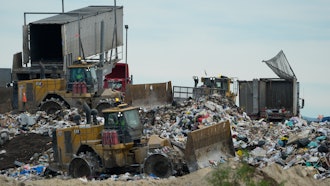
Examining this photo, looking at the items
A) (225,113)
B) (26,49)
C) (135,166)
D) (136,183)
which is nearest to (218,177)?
(136,183)

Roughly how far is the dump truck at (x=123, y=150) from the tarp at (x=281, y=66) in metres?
14.9

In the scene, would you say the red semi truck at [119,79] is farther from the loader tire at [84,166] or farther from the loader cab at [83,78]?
the loader tire at [84,166]

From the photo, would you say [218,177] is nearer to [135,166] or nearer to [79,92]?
[135,166]

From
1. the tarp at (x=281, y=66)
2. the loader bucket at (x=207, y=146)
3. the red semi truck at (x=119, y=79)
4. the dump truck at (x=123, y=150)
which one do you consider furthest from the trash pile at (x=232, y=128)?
the red semi truck at (x=119, y=79)

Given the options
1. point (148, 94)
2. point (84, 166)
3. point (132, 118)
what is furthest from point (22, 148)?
point (148, 94)

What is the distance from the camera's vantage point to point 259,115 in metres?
32.8

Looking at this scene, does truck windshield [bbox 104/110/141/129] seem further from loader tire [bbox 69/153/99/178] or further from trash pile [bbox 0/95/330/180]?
trash pile [bbox 0/95/330/180]

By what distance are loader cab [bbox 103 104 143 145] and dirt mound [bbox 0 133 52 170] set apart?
15.2ft

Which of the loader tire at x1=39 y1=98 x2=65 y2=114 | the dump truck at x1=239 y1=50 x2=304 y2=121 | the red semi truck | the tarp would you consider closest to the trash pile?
the loader tire at x1=39 y1=98 x2=65 y2=114

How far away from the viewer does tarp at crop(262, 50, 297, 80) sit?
33.2 meters

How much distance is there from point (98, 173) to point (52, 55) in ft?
49.1

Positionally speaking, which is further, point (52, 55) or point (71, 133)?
point (52, 55)

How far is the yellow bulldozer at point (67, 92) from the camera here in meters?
26.1

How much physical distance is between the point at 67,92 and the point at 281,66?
1094cm
